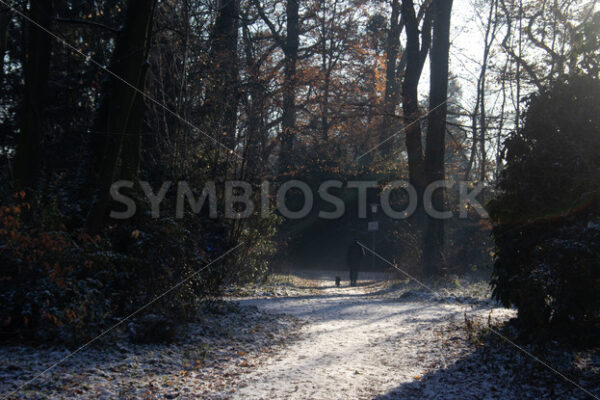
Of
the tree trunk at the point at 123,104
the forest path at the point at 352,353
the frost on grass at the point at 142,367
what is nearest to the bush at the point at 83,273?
the frost on grass at the point at 142,367

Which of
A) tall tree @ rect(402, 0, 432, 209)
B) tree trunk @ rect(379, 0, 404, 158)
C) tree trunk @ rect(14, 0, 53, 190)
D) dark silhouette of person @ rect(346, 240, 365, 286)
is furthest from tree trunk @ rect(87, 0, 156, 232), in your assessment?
tree trunk @ rect(379, 0, 404, 158)

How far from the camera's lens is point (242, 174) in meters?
13.2

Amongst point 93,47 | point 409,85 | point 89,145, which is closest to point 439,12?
point 409,85

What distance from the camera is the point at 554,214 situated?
6.39 m

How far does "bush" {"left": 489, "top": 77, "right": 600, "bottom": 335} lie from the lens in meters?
5.79

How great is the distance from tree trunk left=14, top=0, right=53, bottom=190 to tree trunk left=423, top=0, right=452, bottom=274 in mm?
11913

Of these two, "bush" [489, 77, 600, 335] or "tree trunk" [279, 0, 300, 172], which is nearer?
"bush" [489, 77, 600, 335]

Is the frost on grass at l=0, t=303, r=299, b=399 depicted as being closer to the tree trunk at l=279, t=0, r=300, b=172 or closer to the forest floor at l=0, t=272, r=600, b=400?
the forest floor at l=0, t=272, r=600, b=400

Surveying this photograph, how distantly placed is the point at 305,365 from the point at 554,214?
11.4ft

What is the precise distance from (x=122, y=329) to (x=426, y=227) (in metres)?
12.8

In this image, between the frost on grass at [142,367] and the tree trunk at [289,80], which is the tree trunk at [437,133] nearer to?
the tree trunk at [289,80]

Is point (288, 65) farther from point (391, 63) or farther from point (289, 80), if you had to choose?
point (391, 63)

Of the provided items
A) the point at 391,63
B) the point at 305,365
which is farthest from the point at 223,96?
the point at 391,63

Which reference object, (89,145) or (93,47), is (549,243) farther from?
(93,47)
